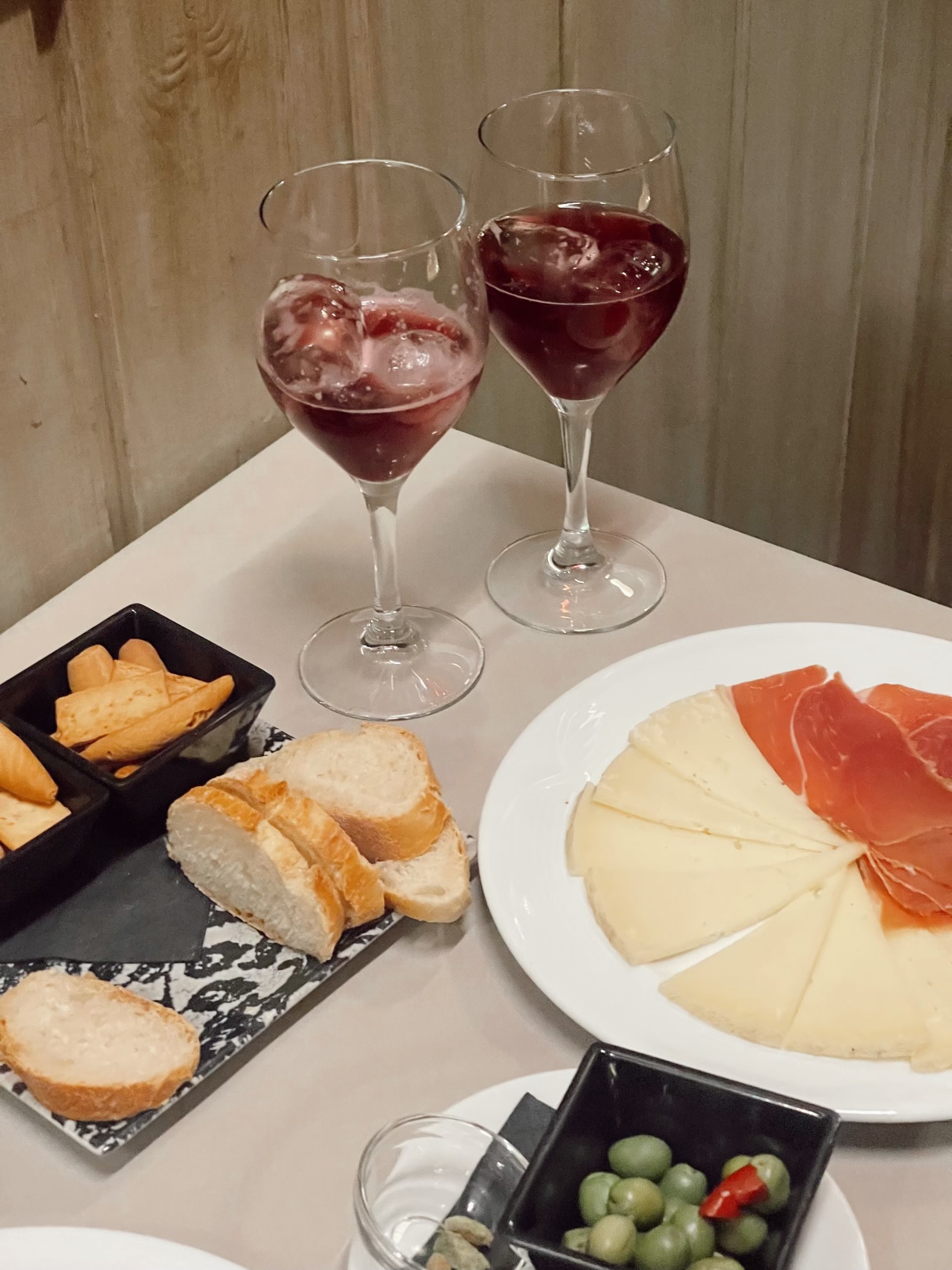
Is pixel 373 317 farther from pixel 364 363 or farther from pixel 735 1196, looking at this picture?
pixel 735 1196

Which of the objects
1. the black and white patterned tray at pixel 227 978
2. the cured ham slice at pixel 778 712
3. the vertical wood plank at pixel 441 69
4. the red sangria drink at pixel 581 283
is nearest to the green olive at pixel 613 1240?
the black and white patterned tray at pixel 227 978

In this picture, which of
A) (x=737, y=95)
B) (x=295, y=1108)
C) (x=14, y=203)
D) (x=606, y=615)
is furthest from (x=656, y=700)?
(x=737, y=95)

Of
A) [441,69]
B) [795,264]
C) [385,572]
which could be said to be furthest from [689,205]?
[385,572]

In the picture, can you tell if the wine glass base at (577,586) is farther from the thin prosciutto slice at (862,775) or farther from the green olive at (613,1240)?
the green olive at (613,1240)

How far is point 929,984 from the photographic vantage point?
80 cm

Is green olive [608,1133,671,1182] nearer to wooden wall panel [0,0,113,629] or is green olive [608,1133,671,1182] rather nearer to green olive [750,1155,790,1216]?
green olive [750,1155,790,1216]

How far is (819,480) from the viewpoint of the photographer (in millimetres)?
1890

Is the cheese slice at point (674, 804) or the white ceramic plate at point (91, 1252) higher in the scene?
the white ceramic plate at point (91, 1252)

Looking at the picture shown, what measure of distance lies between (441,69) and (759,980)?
46.8 inches

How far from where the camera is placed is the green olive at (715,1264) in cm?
62

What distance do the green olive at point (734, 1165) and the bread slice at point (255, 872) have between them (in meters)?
0.29

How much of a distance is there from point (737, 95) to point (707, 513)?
589mm

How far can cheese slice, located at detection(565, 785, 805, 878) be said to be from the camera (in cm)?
89

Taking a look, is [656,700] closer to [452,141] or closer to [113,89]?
[113,89]
